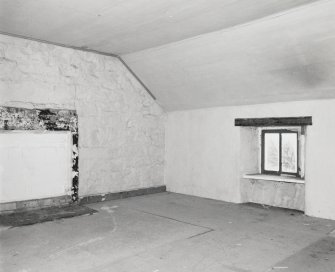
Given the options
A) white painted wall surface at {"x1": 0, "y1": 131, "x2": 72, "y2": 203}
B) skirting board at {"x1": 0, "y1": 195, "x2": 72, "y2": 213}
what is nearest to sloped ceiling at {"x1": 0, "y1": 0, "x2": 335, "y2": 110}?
white painted wall surface at {"x1": 0, "y1": 131, "x2": 72, "y2": 203}

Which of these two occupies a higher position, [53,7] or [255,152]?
[53,7]

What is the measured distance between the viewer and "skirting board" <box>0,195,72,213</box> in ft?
14.6

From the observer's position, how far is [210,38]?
4352 millimetres

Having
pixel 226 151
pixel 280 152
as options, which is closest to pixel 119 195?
pixel 226 151

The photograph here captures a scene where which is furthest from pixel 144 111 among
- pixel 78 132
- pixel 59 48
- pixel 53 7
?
pixel 53 7

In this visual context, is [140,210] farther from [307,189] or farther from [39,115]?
[307,189]

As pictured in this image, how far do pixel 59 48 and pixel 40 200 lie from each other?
228 centimetres

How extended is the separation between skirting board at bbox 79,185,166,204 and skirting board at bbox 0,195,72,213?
12.9 inches

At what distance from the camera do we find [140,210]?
495cm

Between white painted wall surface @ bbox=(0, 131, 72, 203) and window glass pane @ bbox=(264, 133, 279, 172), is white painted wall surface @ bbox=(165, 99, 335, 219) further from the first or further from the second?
white painted wall surface @ bbox=(0, 131, 72, 203)

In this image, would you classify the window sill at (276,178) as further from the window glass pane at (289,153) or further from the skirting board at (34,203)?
the skirting board at (34,203)

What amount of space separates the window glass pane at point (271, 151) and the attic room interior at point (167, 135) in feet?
0.06

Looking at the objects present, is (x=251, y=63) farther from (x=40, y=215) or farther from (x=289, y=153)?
(x=40, y=215)

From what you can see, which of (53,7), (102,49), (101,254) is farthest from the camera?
(102,49)
